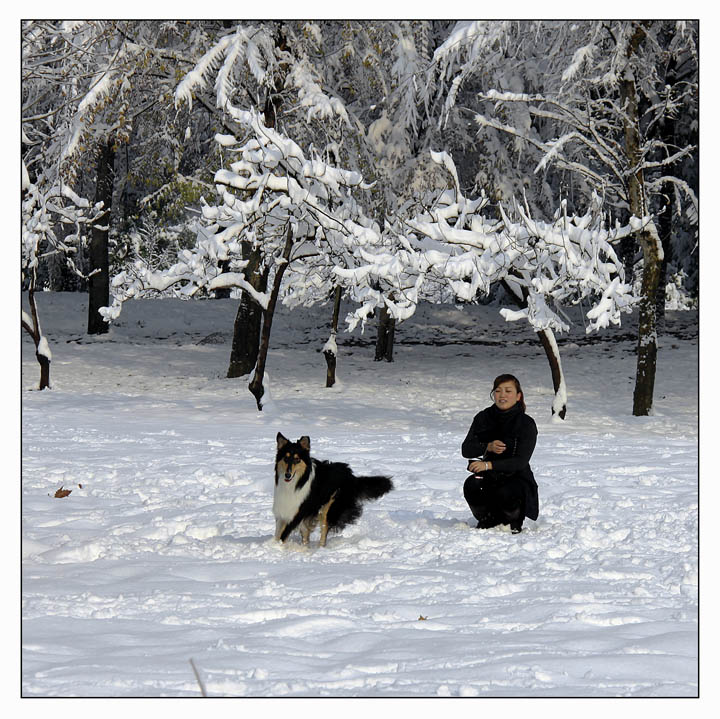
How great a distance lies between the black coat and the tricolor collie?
87cm

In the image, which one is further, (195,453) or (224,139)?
(224,139)

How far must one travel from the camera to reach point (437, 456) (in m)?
12.2

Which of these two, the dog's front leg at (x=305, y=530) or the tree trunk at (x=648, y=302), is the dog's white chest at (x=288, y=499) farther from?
the tree trunk at (x=648, y=302)

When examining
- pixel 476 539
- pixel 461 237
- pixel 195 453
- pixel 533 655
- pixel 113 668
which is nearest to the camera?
pixel 113 668

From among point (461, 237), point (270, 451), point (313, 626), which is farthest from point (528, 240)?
point (313, 626)

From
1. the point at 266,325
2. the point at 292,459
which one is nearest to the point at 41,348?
the point at 266,325

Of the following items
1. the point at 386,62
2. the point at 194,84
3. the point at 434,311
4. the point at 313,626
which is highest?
the point at 386,62

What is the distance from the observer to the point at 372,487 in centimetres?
734

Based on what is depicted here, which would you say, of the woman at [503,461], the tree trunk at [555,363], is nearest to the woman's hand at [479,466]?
the woman at [503,461]

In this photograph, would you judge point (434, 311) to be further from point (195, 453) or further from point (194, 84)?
point (195, 453)

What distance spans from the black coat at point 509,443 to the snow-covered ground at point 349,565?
0.42m

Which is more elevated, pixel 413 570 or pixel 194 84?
pixel 194 84

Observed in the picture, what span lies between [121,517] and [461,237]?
27.4 feet

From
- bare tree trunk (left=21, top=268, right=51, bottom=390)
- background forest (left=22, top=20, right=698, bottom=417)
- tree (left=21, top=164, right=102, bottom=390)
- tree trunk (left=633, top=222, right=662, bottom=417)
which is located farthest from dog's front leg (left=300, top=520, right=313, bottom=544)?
bare tree trunk (left=21, top=268, right=51, bottom=390)
